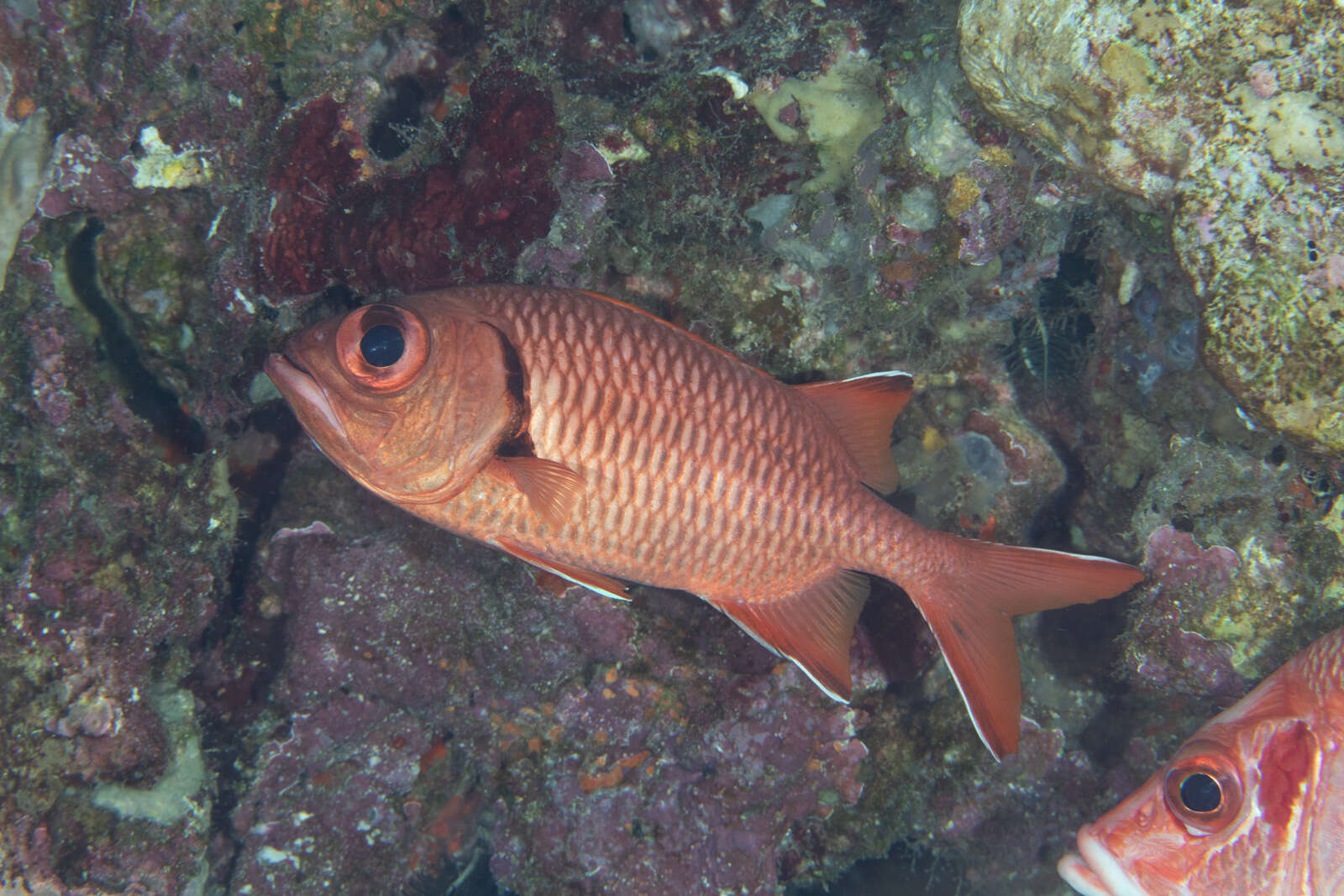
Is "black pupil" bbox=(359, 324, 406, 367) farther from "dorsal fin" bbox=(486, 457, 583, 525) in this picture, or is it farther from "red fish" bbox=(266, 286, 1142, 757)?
"dorsal fin" bbox=(486, 457, 583, 525)

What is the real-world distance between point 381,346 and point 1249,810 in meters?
3.42

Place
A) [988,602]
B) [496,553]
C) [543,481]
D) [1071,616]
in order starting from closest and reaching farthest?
[543,481] → [988,602] → [496,553] → [1071,616]

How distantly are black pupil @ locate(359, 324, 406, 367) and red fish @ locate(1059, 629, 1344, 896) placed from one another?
3.05 metres

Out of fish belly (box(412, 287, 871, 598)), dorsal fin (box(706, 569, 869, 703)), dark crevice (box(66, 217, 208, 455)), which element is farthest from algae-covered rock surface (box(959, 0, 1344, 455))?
dark crevice (box(66, 217, 208, 455))

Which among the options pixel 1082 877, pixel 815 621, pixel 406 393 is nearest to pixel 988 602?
pixel 815 621

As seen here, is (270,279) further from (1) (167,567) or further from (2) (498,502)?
(2) (498,502)

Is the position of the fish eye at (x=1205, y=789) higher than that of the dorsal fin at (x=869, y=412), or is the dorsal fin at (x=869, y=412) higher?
the dorsal fin at (x=869, y=412)

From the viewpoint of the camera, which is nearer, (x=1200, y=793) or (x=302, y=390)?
(x=1200, y=793)

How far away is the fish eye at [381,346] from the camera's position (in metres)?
2.29

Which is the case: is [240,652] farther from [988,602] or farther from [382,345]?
[988,602]

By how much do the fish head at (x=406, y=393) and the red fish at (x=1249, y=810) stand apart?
2.68 metres

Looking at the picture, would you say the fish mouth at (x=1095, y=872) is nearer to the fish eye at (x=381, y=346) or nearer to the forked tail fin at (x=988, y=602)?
the forked tail fin at (x=988, y=602)

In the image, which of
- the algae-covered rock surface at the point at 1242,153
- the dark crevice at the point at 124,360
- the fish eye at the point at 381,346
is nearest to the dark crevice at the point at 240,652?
the dark crevice at the point at 124,360

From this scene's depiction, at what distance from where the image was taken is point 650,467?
251 cm
